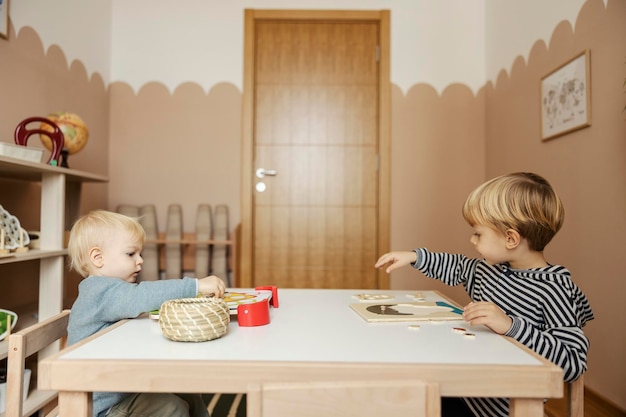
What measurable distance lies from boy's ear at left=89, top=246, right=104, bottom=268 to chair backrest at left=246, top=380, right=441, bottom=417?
0.79 m

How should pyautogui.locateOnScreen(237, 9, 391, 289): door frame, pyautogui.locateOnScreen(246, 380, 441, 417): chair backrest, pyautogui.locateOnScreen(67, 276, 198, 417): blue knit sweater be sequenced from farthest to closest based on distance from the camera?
pyautogui.locateOnScreen(237, 9, 391, 289): door frame, pyautogui.locateOnScreen(67, 276, 198, 417): blue knit sweater, pyautogui.locateOnScreen(246, 380, 441, 417): chair backrest

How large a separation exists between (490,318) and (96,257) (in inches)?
37.6

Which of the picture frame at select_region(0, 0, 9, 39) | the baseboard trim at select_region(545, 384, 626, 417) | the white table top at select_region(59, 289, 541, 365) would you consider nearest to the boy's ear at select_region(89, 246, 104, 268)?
the white table top at select_region(59, 289, 541, 365)

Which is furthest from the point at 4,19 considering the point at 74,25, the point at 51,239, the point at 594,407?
the point at 594,407

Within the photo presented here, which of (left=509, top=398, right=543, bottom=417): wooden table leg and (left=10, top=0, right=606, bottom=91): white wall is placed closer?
(left=509, top=398, right=543, bottom=417): wooden table leg

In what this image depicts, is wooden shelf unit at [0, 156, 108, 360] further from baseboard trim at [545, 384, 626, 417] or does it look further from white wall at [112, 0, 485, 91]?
baseboard trim at [545, 384, 626, 417]

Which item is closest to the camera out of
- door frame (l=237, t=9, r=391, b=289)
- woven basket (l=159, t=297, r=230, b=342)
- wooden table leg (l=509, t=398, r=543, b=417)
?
wooden table leg (l=509, t=398, r=543, b=417)

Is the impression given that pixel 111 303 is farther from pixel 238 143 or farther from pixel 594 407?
pixel 238 143

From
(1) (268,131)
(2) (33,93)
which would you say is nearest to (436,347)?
(2) (33,93)

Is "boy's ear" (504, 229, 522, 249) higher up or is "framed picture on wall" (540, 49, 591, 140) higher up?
"framed picture on wall" (540, 49, 591, 140)

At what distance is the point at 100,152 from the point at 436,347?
2754 mm

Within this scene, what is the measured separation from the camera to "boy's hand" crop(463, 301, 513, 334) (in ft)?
3.06

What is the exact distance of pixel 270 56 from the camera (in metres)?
3.19

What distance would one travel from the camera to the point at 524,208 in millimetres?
1139
